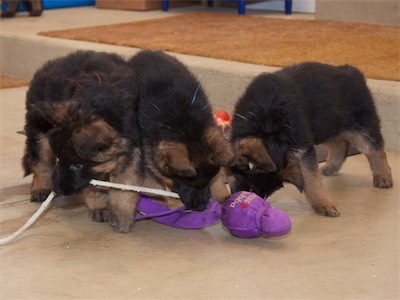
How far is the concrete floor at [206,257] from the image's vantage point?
3.56 m

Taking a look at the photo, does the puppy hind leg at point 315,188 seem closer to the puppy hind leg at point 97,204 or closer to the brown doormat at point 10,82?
the puppy hind leg at point 97,204

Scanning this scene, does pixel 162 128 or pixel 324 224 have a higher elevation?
pixel 162 128

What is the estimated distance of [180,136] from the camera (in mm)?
3992

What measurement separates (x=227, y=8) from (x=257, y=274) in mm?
9253

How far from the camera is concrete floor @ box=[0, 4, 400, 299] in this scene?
140 inches

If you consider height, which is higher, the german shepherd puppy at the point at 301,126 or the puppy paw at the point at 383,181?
the german shepherd puppy at the point at 301,126

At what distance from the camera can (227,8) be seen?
12453 mm

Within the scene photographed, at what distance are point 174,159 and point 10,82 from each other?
5.76 m

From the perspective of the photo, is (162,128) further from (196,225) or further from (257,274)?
(257,274)

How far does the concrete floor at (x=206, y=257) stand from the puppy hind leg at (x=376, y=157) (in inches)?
3.9

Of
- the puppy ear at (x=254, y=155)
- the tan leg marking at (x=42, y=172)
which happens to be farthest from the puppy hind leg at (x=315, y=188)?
the tan leg marking at (x=42, y=172)

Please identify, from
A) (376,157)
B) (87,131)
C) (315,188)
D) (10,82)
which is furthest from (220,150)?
(10,82)

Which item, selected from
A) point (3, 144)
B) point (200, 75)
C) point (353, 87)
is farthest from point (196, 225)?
point (200, 75)

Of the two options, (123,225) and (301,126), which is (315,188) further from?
(123,225)
